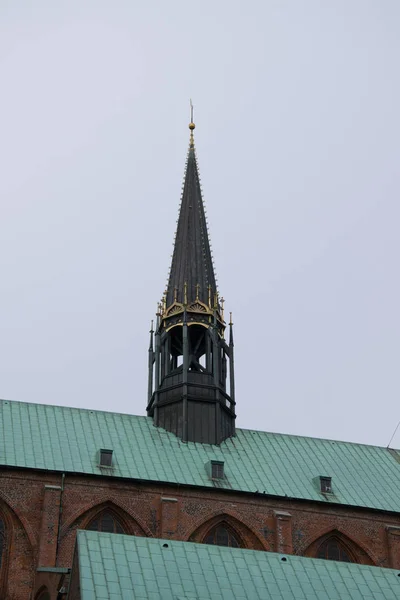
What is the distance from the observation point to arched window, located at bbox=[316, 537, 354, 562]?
160ft

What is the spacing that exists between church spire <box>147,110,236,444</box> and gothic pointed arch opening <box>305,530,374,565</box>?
714cm

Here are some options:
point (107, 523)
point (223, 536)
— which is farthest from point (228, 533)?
point (107, 523)

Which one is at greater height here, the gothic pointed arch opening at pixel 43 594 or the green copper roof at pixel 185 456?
the green copper roof at pixel 185 456

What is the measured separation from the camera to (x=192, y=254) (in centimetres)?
5875

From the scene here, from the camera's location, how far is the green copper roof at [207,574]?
35.9 metres

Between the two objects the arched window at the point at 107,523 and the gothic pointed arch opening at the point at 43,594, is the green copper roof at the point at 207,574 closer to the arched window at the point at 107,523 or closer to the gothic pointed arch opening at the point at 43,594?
the gothic pointed arch opening at the point at 43,594

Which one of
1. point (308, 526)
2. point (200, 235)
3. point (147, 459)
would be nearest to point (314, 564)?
point (308, 526)

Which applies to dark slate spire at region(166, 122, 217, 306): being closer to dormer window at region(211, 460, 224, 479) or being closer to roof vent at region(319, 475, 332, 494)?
dormer window at region(211, 460, 224, 479)

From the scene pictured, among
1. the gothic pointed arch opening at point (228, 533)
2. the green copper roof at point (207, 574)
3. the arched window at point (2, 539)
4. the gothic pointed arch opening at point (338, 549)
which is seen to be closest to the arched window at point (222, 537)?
the gothic pointed arch opening at point (228, 533)

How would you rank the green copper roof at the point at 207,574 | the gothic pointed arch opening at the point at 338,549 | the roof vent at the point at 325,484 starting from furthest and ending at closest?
the roof vent at the point at 325,484, the gothic pointed arch opening at the point at 338,549, the green copper roof at the point at 207,574

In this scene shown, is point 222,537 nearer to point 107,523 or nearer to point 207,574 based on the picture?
point 107,523

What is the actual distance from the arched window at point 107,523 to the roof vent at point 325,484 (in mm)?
9609

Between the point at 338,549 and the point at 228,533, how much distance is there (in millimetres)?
4967

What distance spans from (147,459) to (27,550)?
24.3ft
